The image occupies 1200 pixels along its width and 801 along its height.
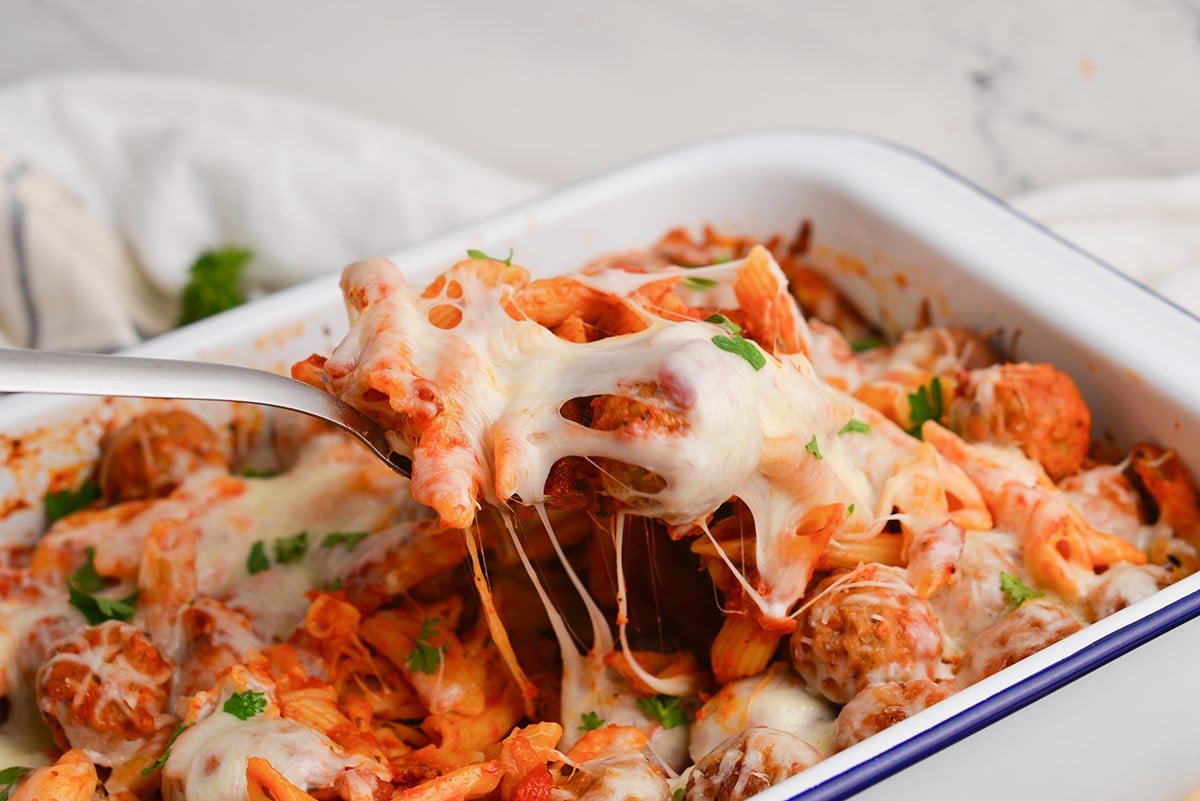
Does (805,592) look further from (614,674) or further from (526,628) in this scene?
(526,628)

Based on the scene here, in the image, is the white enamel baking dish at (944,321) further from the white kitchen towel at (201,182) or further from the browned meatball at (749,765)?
the white kitchen towel at (201,182)

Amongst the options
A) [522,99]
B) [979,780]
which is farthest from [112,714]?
[522,99]

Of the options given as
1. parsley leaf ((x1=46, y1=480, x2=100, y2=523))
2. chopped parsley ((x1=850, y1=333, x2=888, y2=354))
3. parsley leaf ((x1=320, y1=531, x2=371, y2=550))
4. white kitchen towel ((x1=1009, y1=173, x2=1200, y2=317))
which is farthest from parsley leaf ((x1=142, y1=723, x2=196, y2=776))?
→ white kitchen towel ((x1=1009, y1=173, x2=1200, y2=317))

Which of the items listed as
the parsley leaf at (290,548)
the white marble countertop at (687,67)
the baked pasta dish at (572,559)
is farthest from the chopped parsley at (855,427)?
the white marble countertop at (687,67)

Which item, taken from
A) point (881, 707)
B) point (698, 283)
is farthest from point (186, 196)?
point (881, 707)

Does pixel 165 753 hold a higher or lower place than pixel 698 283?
lower

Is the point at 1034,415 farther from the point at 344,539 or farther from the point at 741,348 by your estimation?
the point at 344,539
